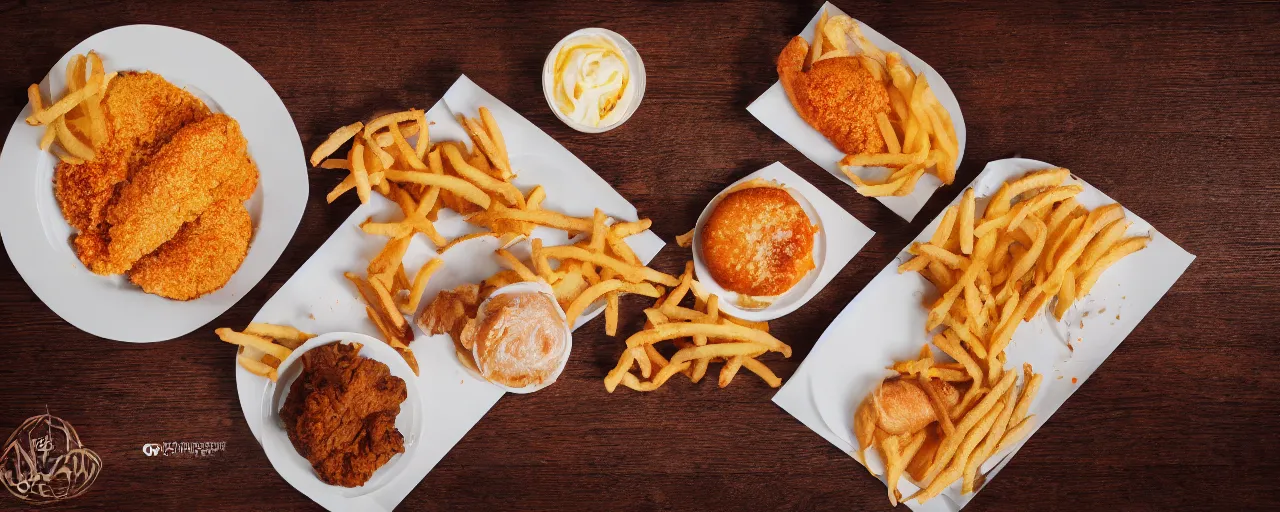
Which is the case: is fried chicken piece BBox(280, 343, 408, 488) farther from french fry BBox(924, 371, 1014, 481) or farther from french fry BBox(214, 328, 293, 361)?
french fry BBox(924, 371, 1014, 481)

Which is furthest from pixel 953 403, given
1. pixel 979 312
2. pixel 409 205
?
pixel 409 205

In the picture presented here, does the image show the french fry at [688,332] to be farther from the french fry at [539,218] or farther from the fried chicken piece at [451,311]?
the fried chicken piece at [451,311]

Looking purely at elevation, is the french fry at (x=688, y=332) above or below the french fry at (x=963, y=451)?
above

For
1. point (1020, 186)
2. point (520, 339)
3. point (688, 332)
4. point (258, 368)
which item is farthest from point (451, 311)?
point (1020, 186)

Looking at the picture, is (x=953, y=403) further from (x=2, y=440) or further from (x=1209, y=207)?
(x=2, y=440)

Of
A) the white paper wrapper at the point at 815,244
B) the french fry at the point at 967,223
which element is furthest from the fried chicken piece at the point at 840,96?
the french fry at the point at 967,223

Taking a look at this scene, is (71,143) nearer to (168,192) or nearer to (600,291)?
(168,192)
